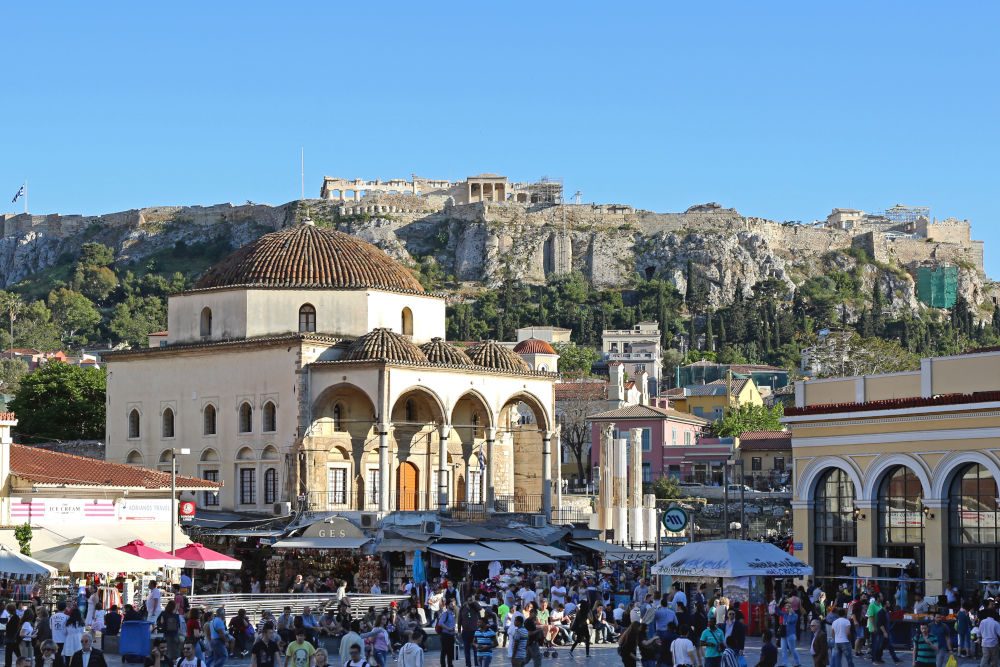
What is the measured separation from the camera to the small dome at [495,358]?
48.8 metres

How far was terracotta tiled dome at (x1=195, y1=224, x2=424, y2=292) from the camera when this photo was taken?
48.1 metres

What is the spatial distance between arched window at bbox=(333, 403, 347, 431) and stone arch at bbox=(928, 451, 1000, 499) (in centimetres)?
1940

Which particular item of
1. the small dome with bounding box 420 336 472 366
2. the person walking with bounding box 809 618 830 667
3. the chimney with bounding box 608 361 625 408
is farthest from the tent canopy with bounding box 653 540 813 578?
the chimney with bounding box 608 361 625 408

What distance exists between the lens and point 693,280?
14662cm

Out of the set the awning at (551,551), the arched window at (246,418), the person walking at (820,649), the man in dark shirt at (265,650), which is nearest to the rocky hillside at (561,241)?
the arched window at (246,418)

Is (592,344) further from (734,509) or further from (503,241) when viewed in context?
(734,509)

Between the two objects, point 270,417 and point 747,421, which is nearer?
point 270,417

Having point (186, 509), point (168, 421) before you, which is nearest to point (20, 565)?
point (186, 509)

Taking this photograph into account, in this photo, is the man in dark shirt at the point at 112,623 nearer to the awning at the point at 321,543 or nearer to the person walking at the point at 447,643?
the person walking at the point at 447,643

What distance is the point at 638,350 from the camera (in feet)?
417

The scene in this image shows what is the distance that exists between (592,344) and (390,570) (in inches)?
3741

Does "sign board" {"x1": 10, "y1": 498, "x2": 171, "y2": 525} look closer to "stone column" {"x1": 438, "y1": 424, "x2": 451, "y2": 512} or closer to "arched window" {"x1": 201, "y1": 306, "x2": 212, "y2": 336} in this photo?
"stone column" {"x1": 438, "y1": 424, "x2": 451, "y2": 512}

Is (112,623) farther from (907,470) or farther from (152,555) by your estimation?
(907,470)

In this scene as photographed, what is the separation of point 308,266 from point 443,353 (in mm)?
5227
